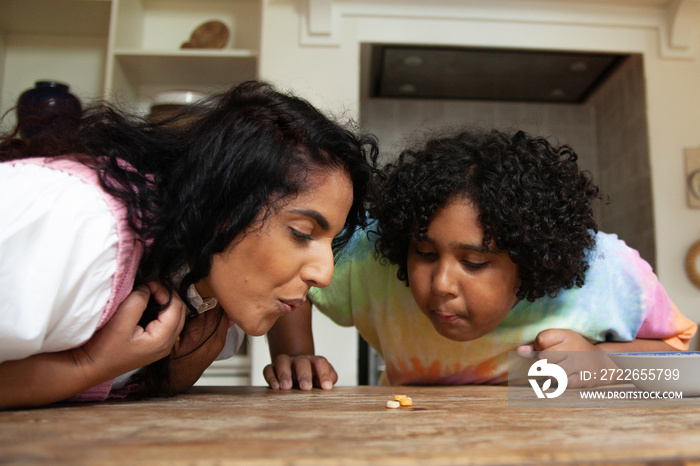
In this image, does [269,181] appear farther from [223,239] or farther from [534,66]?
[534,66]

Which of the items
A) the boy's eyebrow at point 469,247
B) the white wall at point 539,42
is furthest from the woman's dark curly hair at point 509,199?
the white wall at point 539,42

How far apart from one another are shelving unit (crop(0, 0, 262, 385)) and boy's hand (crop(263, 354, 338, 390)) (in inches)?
61.1

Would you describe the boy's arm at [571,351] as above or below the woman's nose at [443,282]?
below

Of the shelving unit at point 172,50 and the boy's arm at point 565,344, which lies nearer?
the boy's arm at point 565,344

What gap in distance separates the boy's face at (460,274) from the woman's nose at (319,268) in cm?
24

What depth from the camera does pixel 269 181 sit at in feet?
2.37

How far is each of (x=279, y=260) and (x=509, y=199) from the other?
1.37ft

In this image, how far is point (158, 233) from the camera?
2.16 feet

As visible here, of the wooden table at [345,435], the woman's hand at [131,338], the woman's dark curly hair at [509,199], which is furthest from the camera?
the woman's dark curly hair at [509,199]

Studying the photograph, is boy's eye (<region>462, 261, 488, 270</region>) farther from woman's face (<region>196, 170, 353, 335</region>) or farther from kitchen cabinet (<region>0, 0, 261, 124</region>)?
kitchen cabinet (<region>0, 0, 261, 124</region>)

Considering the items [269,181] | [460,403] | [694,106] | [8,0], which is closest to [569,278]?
[460,403]

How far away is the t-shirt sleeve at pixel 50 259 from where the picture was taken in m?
0.52

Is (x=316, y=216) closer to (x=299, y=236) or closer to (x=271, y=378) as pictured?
(x=299, y=236)

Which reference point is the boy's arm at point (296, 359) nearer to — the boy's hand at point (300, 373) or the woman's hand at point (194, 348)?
the boy's hand at point (300, 373)
